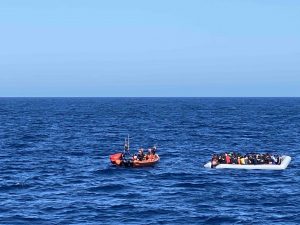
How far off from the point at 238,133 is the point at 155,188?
223 ft

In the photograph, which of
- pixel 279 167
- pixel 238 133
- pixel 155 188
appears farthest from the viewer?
pixel 238 133

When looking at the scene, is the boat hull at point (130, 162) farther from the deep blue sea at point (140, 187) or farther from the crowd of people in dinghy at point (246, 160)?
the crowd of people in dinghy at point (246, 160)

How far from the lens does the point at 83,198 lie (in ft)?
175

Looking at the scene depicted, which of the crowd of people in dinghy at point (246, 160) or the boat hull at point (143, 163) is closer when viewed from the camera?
the crowd of people in dinghy at point (246, 160)

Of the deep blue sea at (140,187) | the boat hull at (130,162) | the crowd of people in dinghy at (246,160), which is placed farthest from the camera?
the boat hull at (130,162)

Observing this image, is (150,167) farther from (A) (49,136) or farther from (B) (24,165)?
(A) (49,136)

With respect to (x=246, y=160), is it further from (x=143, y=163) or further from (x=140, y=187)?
(x=140, y=187)

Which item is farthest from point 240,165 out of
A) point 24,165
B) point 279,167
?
point 24,165

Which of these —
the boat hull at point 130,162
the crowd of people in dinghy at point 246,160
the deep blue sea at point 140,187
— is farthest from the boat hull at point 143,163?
the crowd of people in dinghy at point 246,160

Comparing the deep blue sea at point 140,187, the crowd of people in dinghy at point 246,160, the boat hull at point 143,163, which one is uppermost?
the crowd of people in dinghy at point 246,160

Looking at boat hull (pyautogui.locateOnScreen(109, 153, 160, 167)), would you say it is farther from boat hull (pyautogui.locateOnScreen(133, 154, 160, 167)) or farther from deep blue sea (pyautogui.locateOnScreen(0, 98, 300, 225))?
deep blue sea (pyautogui.locateOnScreen(0, 98, 300, 225))

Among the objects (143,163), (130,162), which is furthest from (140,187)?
(143,163)

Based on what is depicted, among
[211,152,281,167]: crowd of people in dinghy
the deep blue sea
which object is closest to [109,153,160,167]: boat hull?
the deep blue sea

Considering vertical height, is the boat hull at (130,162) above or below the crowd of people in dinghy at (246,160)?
below
